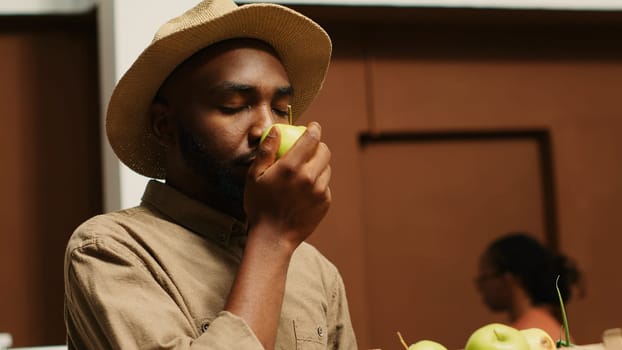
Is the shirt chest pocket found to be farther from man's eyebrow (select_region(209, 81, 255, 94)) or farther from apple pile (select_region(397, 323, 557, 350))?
man's eyebrow (select_region(209, 81, 255, 94))

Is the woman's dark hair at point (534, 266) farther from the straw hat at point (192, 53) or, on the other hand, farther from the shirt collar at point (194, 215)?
the shirt collar at point (194, 215)

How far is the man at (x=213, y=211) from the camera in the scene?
96cm

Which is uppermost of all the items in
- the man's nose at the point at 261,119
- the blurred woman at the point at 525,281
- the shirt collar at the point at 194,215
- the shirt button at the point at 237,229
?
the man's nose at the point at 261,119

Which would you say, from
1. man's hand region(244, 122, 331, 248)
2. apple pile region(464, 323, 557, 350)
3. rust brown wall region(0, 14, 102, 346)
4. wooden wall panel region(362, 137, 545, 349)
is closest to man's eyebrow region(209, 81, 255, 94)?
man's hand region(244, 122, 331, 248)

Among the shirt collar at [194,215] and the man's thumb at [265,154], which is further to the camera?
the shirt collar at [194,215]

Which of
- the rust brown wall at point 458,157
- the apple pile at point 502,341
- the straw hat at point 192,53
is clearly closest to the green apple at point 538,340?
the apple pile at point 502,341

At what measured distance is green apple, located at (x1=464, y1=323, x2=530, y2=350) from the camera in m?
0.98

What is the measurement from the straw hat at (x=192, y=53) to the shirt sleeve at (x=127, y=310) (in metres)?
0.28

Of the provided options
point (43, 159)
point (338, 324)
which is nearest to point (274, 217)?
point (338, 324)

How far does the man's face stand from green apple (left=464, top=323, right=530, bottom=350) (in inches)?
15.0

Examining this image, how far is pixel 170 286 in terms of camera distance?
41.1 inches

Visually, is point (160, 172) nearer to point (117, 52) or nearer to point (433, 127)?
point (117, 52)

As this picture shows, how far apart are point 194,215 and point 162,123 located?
0.16m

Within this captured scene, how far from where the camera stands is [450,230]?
244cm
